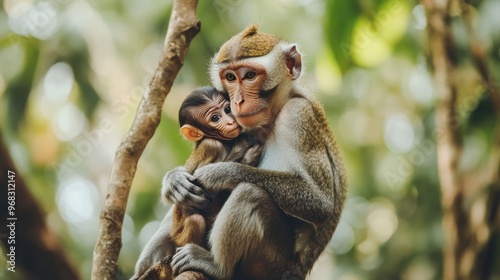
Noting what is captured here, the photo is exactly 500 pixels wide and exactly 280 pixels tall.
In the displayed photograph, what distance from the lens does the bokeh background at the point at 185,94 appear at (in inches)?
327

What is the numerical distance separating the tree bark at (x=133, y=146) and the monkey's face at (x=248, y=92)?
0.45 metres

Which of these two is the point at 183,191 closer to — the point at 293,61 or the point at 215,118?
the point at 215,118

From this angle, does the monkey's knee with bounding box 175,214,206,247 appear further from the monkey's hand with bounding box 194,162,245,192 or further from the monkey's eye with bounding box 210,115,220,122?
the monkey's eye with bounding box 210,115,220,122

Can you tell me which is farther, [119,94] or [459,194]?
[119,94]

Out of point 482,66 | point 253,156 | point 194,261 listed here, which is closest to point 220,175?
point 253,156

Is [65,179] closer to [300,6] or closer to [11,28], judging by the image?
[11,28]

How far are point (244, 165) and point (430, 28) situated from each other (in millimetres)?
3883

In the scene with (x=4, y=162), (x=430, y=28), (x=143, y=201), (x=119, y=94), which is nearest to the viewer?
(x=4, y=162)

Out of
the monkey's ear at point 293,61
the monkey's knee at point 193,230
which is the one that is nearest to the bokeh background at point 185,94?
the monkey's ear at point 293,61

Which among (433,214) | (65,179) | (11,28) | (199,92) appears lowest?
(433,214)

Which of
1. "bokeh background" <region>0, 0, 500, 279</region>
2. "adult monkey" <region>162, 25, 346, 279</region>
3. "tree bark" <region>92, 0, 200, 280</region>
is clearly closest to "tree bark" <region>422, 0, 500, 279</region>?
"bokeh background" <region>0, 0, 500, 279</region>

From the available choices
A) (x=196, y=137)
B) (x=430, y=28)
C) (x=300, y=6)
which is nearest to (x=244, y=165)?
(x=196, y=137)

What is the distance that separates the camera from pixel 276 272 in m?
5.17

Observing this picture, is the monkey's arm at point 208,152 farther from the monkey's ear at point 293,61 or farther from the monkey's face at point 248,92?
the monkey's ear at point 293,61
